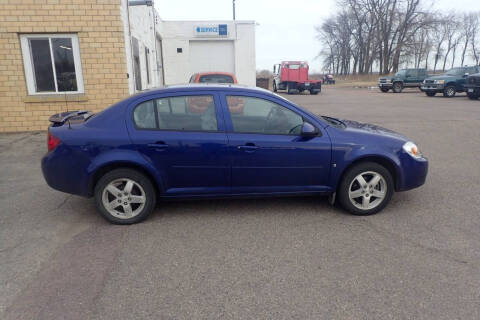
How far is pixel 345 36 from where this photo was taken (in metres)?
76.8

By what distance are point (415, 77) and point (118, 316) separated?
3177cm

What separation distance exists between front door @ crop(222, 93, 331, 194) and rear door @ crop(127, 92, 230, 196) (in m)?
0.15

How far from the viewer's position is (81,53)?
9.97 m

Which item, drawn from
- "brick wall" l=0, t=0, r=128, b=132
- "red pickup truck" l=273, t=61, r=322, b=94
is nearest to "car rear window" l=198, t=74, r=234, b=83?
"brick wall" l=0, t=0, r=128, b=132

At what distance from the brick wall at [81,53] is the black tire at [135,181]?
6.95m

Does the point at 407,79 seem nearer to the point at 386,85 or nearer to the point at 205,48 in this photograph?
the point at 386,85

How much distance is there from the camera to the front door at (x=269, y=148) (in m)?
4.11

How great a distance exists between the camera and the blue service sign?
21.8 meters

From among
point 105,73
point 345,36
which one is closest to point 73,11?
point 105,73

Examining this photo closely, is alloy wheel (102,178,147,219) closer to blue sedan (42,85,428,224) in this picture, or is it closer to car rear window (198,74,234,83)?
blue sedan (42,85,428,224)

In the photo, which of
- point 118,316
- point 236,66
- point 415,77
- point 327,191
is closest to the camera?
point 118,316

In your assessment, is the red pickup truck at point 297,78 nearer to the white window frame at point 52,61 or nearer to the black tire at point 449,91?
the black tire at point 449,91

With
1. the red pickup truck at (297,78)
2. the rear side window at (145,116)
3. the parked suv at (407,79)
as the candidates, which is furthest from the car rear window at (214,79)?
the parked suv at (407,79)

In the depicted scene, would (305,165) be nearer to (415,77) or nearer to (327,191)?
(327,191)
